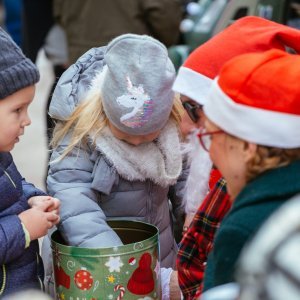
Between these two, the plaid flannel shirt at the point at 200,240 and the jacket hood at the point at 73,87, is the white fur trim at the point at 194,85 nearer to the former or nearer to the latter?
the plaid flannel shirt at the point at 200,240

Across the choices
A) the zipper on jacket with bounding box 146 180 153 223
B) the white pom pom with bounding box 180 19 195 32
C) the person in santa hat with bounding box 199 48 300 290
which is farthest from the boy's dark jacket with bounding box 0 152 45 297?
the white pom pom with bounding box 180 19 195 32

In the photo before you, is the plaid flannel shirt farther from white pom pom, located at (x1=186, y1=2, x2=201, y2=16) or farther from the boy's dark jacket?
white pom pom, located at (x1=186, y1=2, x2=201, y2=16)

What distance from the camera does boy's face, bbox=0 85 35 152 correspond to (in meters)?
2.37

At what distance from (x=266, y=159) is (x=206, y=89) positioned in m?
0.49

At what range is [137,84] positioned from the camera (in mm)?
2502

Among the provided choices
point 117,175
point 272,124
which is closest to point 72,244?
point 117,175

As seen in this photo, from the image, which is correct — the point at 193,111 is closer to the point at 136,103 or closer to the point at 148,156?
the point at 136,103

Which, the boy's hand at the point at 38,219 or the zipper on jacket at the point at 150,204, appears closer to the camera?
the boy's hand at the point at 38,219

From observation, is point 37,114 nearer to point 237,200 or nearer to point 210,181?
point 210,181

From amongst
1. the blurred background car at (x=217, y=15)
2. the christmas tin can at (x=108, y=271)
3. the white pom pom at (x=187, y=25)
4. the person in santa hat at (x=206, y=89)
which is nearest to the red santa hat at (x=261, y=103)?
the person in santa hat at (x=206, y=89)

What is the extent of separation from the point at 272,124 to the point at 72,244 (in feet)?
3.10

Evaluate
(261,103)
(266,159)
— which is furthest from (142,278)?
(261,103)

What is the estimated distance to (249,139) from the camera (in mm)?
1866

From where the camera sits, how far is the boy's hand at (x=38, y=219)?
2416 mm
